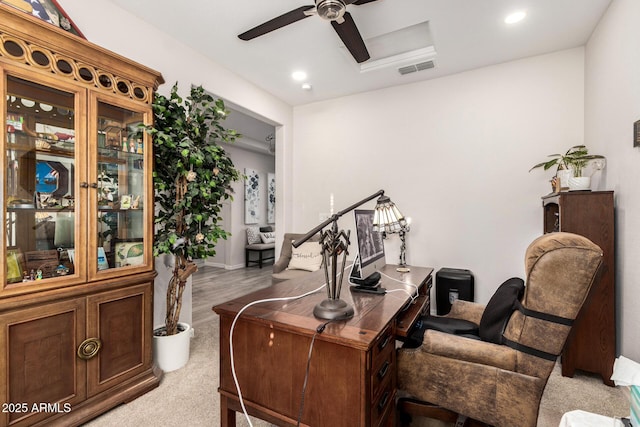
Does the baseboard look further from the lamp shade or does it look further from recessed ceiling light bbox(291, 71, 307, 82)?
the lamp shade

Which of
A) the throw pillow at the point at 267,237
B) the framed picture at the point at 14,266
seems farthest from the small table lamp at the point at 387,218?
the throw pillow at the point at 267,237

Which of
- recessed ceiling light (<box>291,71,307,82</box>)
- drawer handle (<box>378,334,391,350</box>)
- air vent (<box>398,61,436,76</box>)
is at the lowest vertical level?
drawer handle (<box>378,334,391,350</box>)

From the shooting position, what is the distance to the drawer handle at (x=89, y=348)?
5.49 ft

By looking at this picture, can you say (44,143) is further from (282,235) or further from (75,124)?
(282,235)

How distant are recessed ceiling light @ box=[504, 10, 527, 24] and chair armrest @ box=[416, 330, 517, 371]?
256 centimetres

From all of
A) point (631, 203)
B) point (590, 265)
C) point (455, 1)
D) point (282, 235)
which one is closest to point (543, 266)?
point (590, 265)

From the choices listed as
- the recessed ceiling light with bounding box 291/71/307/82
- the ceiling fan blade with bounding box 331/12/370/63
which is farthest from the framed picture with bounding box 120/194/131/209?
the recessed ceiling light with bounding box 291/71/307/82

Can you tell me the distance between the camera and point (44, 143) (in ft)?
5.44

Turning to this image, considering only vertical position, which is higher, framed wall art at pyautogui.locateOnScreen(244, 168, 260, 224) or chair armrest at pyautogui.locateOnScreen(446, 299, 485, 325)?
framed wall art at pyautogui.locateOnScreen(244, 168, 260, 224)

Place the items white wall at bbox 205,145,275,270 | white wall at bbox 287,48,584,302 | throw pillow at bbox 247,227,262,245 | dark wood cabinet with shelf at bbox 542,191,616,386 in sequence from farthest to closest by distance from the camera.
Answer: throw pillow at bbox 247,227,262,245 < white wall at bbox 205,145,275,270 < white wall at bbox 287,48,584,302 < dark wood cabinet with shelf at bbox 542,191,616,386

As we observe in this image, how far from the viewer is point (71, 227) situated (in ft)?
5.61

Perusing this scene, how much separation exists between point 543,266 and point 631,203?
4.42ft

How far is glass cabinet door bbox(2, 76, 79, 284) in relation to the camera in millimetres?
1514

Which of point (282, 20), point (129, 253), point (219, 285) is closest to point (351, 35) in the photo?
point (282, 20)
